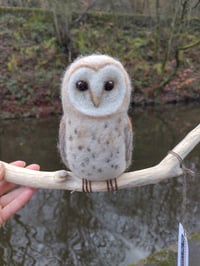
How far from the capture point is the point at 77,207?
3.65m

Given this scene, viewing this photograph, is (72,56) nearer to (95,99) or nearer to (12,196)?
(12,196)

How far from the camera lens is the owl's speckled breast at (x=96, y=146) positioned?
85 centimetres

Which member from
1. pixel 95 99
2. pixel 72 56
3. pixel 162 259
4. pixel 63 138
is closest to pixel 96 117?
pixel 95 99

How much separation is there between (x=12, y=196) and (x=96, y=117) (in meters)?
0.53

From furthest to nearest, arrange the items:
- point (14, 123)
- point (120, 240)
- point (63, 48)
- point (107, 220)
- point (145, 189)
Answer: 1. point (63, 48)
2. point (14, 123)
3. point (145, 189)
4. point (107, 220)
5. point (120, 240)

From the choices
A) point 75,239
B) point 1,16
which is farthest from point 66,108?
point 1,16

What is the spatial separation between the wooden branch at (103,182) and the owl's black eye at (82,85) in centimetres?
26

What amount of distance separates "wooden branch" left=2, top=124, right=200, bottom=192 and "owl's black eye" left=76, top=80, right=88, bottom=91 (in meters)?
0.26

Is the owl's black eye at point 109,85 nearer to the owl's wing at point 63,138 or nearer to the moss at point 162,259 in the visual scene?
the owl's wing at point 63,138

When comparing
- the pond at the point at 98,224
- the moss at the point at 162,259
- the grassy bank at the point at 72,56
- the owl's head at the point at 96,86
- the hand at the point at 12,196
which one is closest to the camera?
the owl's head at the point at 96,86

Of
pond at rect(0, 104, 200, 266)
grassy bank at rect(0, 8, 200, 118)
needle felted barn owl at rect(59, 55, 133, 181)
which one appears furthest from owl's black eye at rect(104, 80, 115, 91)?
grassy bank at rect(0, 8, 200, 118)

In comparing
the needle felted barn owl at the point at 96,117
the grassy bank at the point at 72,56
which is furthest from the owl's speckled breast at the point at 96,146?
the grassy bank at the point at 72,56

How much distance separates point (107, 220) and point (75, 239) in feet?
1.39

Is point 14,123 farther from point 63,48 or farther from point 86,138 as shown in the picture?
point 86,138
